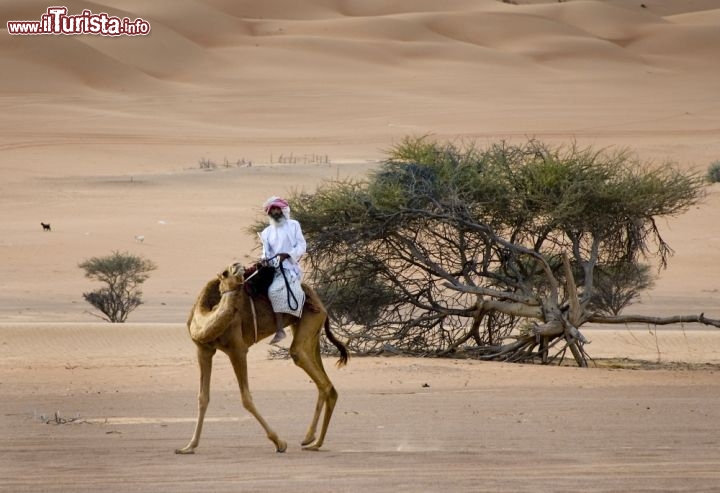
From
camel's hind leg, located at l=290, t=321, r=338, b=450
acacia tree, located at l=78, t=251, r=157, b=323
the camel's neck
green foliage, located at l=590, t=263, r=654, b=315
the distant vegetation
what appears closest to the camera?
the camel's neck

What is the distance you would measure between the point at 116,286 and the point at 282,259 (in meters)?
18.8

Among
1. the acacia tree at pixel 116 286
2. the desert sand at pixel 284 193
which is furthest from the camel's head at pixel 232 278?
the acacia tree at pixel 116 286

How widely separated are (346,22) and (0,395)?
111 m

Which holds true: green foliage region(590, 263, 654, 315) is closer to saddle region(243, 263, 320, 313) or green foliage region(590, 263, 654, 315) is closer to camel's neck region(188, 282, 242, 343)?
saddle region(243, 263, 320, 313)

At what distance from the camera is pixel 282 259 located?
10.9 m

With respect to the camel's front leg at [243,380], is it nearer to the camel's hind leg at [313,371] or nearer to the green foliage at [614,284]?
the camel's hind leg at [313,371]

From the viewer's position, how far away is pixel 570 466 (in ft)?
32.0

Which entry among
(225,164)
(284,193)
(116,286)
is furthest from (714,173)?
(116,286)

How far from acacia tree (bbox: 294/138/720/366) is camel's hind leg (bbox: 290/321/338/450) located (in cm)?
687

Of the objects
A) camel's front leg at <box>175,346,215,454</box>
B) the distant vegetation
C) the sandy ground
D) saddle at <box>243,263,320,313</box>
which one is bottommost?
the distant vegetation

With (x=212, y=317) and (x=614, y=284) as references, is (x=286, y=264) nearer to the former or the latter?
(x=212, y=317)

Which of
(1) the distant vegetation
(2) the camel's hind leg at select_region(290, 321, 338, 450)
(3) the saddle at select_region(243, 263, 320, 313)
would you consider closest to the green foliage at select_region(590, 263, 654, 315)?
(2) the camel's hind leg at select_region(290, 321, 338, 450)

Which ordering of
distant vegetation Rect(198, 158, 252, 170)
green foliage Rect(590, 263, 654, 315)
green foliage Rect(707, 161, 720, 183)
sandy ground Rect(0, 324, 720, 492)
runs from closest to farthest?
sandy ground Rect(0, 324, 720, 492)
green foliage Rect(590, 263, 654, 315)
green foliage Rect(707, 161, 720, 183)
distant vegetation Rect(198, 158, 252, 170)

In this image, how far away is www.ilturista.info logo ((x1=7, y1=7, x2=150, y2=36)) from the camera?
98.2m
